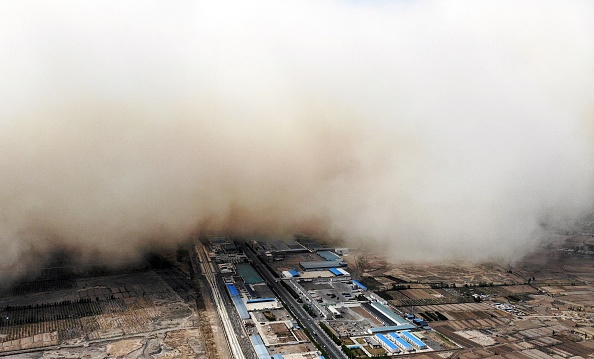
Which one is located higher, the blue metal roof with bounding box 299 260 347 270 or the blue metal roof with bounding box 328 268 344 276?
the blue metal roof with bounding box 299 260 347 270

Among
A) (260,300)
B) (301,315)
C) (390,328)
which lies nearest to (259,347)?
(301,315)

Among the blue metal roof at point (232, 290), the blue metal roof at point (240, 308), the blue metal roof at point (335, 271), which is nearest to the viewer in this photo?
the blue metal roof at point (240, 308)

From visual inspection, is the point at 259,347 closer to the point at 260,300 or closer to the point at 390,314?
the point at 260,300

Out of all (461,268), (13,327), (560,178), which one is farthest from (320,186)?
(13,327)

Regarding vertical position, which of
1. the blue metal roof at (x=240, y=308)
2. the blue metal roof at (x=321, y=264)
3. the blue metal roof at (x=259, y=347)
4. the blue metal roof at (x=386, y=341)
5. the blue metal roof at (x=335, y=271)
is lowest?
the blue metal roof at (x=259, y=347)

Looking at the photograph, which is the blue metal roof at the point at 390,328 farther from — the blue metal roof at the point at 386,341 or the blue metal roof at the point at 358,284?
the blue metal roof at the point at 358,284

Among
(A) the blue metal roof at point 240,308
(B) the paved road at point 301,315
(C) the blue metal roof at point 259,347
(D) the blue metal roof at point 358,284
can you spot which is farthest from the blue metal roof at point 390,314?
(C) the blue metal roof at point 259,347

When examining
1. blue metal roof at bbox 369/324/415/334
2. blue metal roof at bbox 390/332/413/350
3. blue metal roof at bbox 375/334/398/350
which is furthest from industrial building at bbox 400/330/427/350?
blue metal roof at bbox 375/334/398/350

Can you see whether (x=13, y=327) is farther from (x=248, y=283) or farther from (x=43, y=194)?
(x=248, y=283)

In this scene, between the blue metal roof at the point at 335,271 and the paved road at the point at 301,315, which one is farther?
the blue metal roof at the point at 335,271

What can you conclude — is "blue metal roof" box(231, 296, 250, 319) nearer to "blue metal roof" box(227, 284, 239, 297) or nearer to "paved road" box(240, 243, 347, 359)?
"blue metal roof" box(227, 284, 239, 297)
